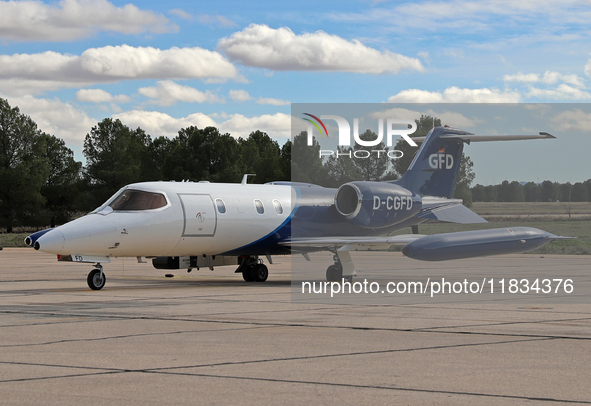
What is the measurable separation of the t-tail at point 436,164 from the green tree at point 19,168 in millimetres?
69171

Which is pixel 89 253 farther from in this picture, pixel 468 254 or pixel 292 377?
pixel 292 377

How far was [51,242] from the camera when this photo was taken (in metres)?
18.5

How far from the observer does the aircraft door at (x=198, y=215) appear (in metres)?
20.9

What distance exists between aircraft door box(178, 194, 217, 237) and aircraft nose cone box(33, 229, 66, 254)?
3.37 meters

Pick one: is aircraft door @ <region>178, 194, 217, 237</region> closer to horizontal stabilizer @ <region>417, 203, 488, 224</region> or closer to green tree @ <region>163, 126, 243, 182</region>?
horizontal stabilizer @ <region>417, 203, 488, 224</region>

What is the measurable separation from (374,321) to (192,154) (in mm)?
67633

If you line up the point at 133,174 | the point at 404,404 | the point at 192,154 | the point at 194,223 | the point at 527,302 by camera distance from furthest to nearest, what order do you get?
the point at 133,174
the point at 192,154
the point at 194,223
the point at 527,302
the point at 404,404

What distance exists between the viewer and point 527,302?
16.9 meters

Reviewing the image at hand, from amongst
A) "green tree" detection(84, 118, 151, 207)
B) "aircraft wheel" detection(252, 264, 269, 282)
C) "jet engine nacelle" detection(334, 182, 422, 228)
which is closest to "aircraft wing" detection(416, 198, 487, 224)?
"jet engine nacelle" detection(334, 182, 422, 228)

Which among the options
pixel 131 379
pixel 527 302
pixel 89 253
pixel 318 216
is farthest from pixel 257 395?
pixel 318 216

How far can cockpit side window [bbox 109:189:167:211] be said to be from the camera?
66.6ft

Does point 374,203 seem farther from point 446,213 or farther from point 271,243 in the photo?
point 446,213

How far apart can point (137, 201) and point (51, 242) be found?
270cm

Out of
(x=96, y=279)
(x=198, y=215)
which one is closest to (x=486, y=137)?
(x=198, y=215)
